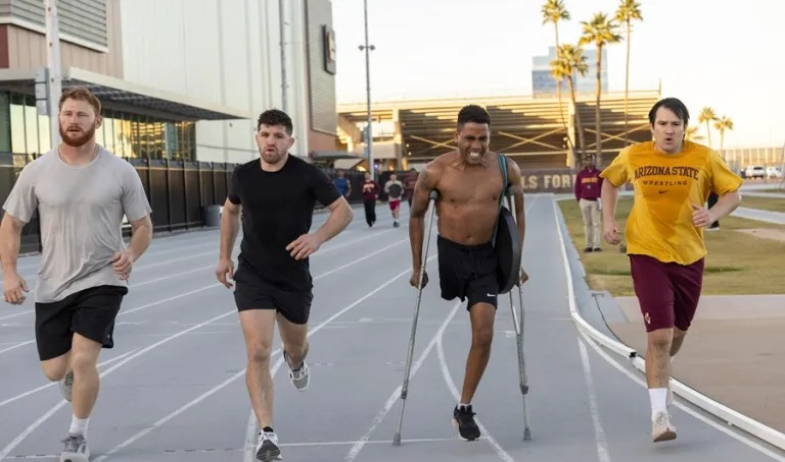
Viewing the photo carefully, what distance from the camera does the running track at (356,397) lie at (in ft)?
22.5

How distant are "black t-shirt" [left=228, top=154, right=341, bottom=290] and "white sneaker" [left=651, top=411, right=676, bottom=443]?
7.05 feet

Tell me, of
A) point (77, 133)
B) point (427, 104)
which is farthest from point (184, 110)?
point (427, 104)

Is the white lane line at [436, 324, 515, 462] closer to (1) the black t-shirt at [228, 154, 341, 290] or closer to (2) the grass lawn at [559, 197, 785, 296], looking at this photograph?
(1) the black t-shirt at [228, 154, 341, 290]

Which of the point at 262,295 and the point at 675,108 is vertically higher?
the point at 675,108

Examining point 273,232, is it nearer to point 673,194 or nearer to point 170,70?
point 673,194

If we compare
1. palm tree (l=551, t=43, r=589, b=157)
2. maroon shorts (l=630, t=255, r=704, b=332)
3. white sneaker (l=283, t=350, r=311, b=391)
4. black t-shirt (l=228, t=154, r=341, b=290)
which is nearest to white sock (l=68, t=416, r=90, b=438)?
black t-shirt (l=228, t=154, r=341, b=290)

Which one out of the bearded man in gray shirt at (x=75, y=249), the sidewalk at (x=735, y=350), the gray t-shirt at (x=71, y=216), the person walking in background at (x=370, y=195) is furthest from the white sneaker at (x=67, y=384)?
the person walking in background at (x=370, y=195)

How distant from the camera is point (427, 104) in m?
110

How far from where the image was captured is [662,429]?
21.8 feet

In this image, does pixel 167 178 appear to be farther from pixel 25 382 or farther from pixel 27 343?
pixel 25 382

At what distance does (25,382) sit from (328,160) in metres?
75.1

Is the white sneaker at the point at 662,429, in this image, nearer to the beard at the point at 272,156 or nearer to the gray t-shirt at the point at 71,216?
the beard at the point at 272,156

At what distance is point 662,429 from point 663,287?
2.79ft

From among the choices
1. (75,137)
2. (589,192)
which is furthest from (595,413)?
(589,192)
